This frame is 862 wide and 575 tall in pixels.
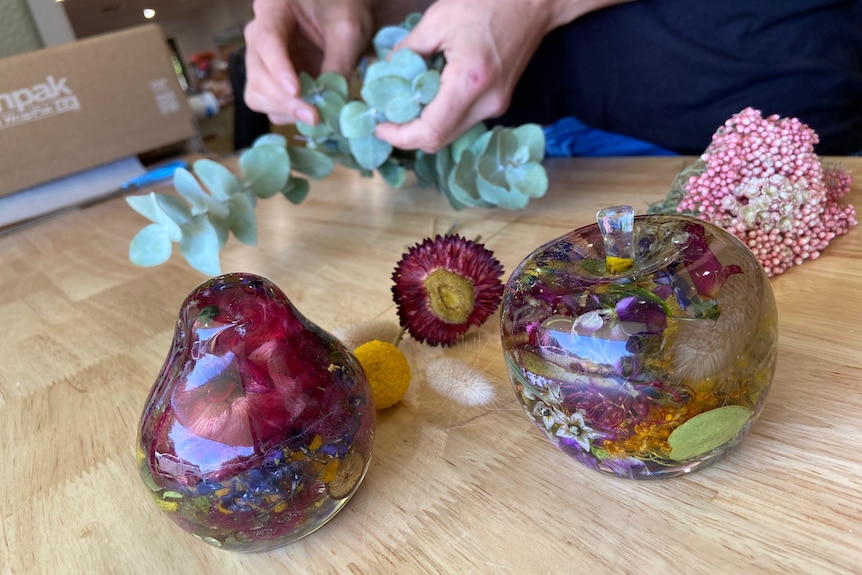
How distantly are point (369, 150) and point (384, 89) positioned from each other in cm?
8

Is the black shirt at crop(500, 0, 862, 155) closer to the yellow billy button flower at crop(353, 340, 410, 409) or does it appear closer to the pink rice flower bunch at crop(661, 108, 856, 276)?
the pink rice flower bunch at crop(661, 108, 856, 276)

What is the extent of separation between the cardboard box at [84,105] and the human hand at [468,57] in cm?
66

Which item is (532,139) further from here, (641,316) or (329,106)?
(641,316)

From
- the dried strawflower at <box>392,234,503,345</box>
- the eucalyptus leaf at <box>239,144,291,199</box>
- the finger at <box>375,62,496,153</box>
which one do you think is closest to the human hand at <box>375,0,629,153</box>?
the finger at <box>375,62,496,153</box>

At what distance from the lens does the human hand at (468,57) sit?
1.82 ft

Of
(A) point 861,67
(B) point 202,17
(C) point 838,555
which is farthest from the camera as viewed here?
(B) point 202,17

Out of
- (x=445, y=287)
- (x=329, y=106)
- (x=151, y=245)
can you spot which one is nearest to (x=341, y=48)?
(x=329, y=106)

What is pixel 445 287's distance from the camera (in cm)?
39

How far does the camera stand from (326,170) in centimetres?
69

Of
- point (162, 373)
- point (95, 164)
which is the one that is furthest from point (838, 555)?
point (95, 164)

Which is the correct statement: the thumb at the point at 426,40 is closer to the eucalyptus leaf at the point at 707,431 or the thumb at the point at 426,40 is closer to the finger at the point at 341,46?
the finger at the point at 341,46

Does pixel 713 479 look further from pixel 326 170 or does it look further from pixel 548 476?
pixel 326 170

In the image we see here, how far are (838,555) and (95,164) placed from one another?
3.69 feet

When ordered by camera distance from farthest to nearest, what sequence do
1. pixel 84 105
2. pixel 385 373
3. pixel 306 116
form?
pixel 84 105
pixel 306 116
pixel 385 373
